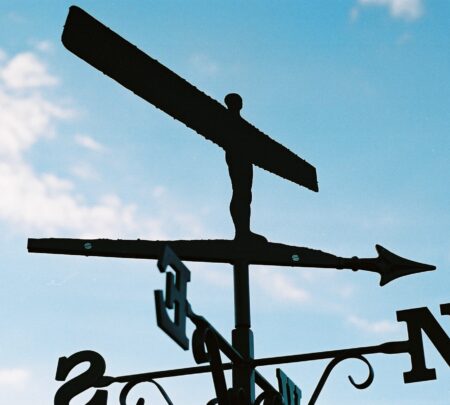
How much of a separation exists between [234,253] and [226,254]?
42 mm

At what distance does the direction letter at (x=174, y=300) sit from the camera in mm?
2482

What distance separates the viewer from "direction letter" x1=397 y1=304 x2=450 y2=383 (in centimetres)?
356

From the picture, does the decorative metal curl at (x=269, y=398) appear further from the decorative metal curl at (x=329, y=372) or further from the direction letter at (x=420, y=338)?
the direction letter at (x=420, y=338)

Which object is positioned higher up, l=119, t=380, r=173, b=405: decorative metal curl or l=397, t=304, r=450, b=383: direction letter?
l=397, t=304, r=450, b=383: direction letter

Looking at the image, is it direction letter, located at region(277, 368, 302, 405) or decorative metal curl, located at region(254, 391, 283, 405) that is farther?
direction letter, located at region(277, 368, 302, 405)

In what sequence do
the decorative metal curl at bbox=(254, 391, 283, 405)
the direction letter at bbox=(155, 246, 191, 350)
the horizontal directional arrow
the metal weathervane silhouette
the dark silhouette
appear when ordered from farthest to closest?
1. the dark silhouette
2. the horizontal directional arrow
3. the metal weathervane silhouette
4. the decorative metal curl at bbox=(254, 391, 283, 405)
5. the direction letter at bbox=(155, 246, 191, 350)

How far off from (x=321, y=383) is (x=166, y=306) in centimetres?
138

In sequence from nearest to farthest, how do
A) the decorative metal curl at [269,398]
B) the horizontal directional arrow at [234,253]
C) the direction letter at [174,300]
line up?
the direction letter at [174,300] → the decorative metal curl at [269,398] → the horizontal directional arrow at [234,253]

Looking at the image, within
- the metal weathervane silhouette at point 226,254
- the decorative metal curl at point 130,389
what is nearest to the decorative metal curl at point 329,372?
the metal weathervane silhouette at point 226,254

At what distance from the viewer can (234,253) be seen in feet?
12.8

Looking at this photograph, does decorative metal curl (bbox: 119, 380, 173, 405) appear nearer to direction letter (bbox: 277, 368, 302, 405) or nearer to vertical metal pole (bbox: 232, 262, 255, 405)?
vertical metal pole (bbox: 232, 262, 255, 405)

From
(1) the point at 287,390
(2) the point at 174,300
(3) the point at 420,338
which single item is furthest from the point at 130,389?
(3) the point at 420,338

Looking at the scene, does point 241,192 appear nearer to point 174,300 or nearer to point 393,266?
point 393,266

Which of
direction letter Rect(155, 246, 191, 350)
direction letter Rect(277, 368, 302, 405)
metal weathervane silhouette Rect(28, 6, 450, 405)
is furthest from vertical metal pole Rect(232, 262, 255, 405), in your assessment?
direction letter Rect(155, 246, 191, 350)
